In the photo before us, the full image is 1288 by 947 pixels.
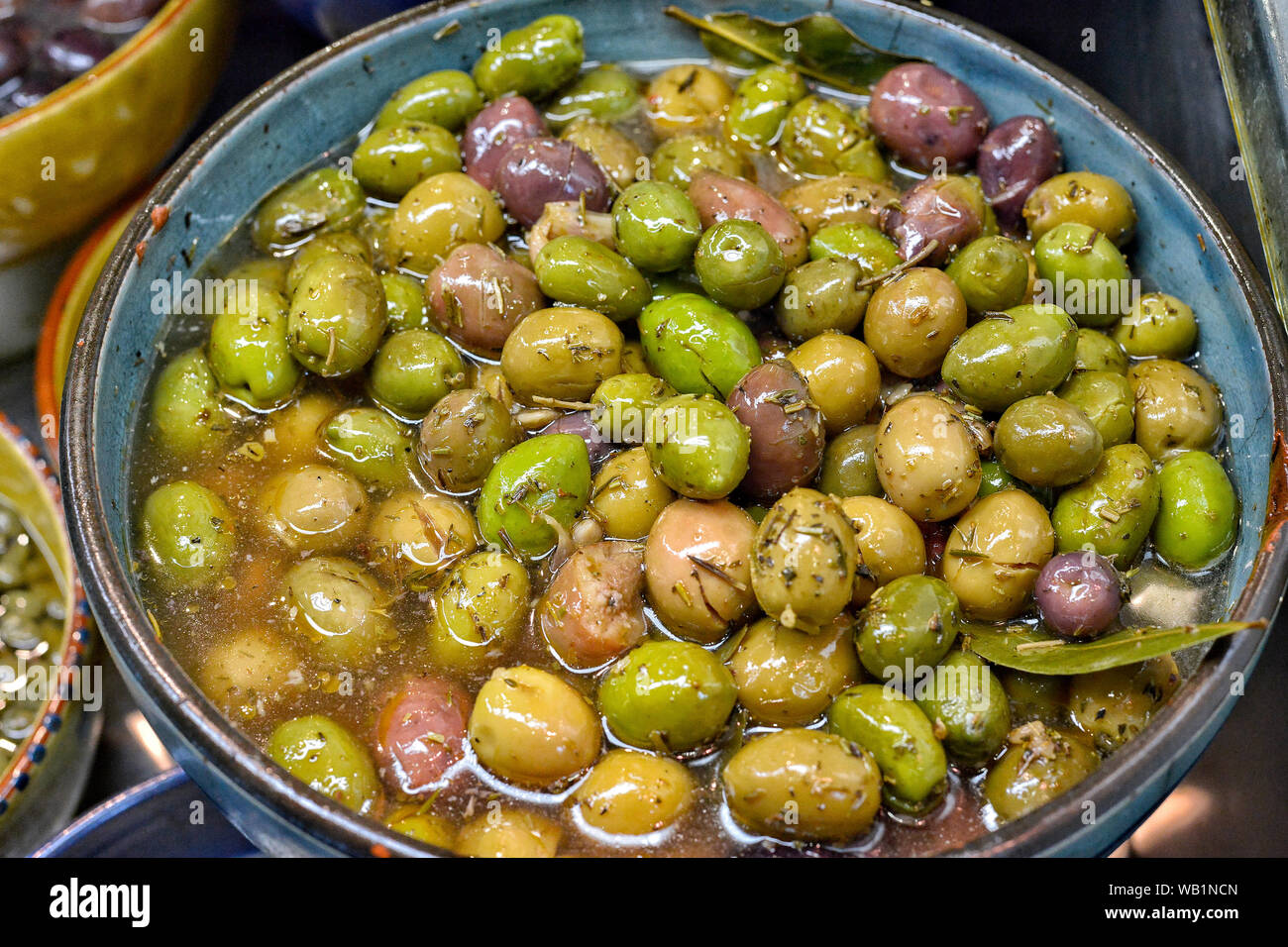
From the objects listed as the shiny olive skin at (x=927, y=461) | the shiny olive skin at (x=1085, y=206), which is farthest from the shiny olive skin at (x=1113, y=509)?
the shiny olive skin at (x=1085, y=206)

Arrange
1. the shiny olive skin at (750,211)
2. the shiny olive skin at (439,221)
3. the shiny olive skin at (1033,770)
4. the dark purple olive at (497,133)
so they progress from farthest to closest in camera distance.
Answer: the dark purple olive at (497,133) < the shiny olive skin at (439,221) < the shiny olive skin at (750,211) < the shiny olive skin at (1033,770)

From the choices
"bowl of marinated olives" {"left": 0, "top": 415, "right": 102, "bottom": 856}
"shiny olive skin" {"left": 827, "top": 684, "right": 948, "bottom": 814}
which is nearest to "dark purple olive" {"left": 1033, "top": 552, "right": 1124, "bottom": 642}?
"shiny olive skin" {"left": 827, "top": 684, "right": 948, "bottom": 814}

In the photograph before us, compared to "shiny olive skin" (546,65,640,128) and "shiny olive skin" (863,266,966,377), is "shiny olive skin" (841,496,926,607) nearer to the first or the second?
"shiny olive skin" (863,266,966,377)

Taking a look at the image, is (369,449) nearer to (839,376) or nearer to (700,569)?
(700,569)

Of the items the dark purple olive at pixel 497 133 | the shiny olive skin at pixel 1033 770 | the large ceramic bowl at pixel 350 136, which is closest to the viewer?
the large ceramic bowl at pixel 350 136

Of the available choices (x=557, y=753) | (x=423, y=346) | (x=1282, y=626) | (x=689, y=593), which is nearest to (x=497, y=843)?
(x=557, y=753)

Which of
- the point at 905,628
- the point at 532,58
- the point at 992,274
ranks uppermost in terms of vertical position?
the point at 532,58

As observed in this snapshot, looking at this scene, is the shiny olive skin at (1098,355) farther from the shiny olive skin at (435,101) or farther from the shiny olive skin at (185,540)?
the shiny olive skin at (185,540)

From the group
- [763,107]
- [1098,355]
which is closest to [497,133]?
[763,107]
